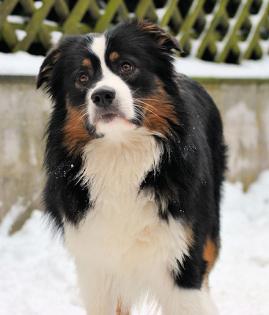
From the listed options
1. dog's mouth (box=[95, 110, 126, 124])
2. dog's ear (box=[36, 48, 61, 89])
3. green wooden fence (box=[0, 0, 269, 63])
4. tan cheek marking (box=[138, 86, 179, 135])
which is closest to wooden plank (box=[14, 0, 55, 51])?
green wooden fence (box=[0, 0, 269, 63])

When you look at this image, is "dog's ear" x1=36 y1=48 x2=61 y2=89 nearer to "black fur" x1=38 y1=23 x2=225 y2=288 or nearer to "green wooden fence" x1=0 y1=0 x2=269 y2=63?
"black fur" x1=38 y1=23 x2=225 y2=288

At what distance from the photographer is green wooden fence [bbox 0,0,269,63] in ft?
16.5

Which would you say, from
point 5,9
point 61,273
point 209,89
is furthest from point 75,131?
point 209,89

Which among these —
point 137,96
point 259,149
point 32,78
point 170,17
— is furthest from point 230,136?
point 137,96

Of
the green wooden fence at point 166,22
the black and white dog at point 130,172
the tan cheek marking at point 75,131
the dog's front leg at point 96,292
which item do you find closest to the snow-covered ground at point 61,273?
the dog's front leg at point 96,292

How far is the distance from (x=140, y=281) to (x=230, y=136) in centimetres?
357

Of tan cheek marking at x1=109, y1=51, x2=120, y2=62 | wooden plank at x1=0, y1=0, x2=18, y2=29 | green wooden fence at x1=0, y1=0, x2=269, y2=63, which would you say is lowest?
green wooden fence at x1=0, y1=0, x2=269, y2=63

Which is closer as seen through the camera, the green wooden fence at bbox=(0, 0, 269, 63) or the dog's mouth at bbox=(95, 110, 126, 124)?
the dog's mouth at bbox=(95, 110, 126, 124)

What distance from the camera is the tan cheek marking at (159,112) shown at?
3.02 meters

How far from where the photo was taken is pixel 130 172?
10.1 ft

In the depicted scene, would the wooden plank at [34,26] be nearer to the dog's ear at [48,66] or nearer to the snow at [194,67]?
the snow at [194,67]

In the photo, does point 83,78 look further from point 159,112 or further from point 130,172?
point 130,172

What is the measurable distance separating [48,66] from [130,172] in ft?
2.36

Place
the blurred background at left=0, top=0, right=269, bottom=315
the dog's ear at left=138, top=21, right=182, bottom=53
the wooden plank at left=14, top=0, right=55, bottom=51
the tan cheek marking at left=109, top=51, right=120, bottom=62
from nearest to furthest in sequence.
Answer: the tan cheek marking at left=109, top=51, right=120, bottom=62
the dog's ear at left=138, top=21, right=182, bottom=53
the blurred background at left=0, top=0, right=269, bottom=315
the wooden plank at left=14, top=0, right=55, bottom=51
